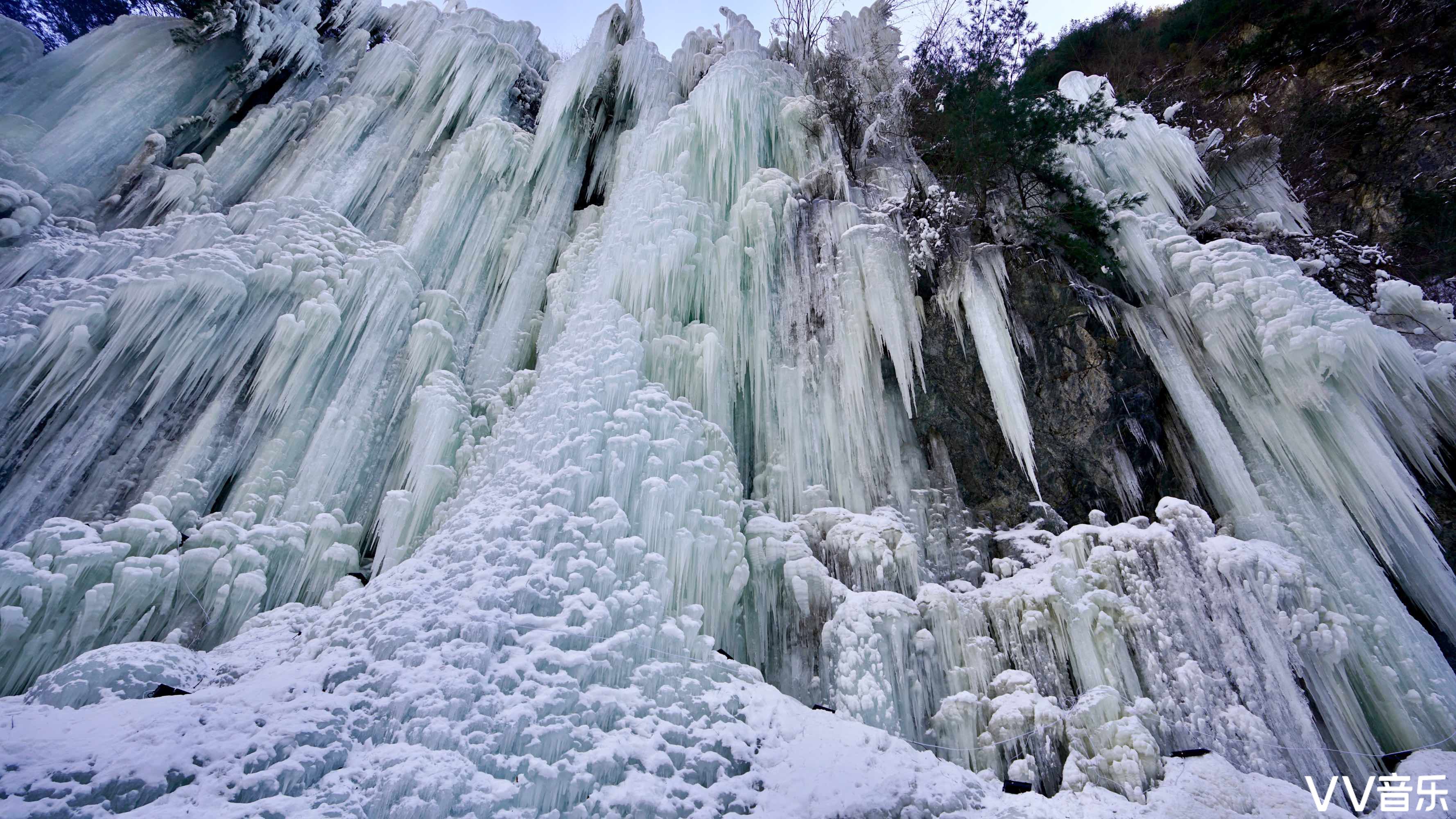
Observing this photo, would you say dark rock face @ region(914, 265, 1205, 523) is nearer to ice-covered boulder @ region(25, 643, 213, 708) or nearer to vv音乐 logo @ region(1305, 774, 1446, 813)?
vv音乐 logo @ region(1305, 774, 1446, 813)

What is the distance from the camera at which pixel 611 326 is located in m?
6.69

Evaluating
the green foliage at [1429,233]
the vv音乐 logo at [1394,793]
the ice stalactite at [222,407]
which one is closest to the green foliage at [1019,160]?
the green foliage at [1429,233]

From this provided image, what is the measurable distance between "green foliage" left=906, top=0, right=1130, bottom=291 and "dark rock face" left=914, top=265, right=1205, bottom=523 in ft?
1.91

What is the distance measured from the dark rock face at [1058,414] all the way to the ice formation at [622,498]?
0.24 metres

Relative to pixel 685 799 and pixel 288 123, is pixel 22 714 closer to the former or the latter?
pixel 685 799

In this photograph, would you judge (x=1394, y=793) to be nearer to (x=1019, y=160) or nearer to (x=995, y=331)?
(x=995, y=331)

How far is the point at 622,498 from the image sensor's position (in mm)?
5379

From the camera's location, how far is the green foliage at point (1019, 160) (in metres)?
7.30

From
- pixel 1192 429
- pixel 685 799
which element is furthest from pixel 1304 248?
pixel 685 799

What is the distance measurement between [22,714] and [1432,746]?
894cm

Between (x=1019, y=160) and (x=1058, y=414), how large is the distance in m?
3.29

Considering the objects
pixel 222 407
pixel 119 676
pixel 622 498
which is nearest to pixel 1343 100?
pixel 622 498

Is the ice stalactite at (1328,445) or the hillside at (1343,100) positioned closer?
the ice stalactite at (1328,445)

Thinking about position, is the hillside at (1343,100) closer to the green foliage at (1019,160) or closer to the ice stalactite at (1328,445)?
the green foliage at (1019,160)
